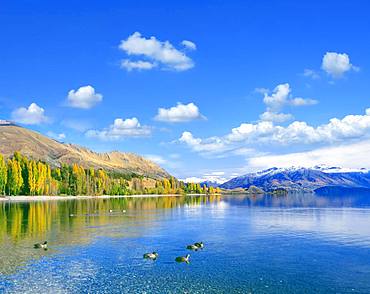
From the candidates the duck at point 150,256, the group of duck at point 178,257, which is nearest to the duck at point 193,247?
the group of duck at point 178,257

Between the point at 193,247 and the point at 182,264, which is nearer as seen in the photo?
the point at 182,264

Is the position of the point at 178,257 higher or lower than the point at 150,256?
lower

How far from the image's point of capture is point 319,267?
173 feet

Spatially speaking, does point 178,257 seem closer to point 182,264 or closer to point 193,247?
point 182,264

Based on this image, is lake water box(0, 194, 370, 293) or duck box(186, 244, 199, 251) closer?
lake water box(0, 194, 370, 293)

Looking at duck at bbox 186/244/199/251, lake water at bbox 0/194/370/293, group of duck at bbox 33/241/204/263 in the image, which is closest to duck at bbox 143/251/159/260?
group of duck at bbox 33/241/204/263

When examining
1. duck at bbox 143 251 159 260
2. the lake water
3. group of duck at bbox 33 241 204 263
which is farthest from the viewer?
duck at bbox 143 251 159 260

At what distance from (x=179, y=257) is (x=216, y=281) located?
11.8m

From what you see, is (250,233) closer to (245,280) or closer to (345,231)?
(345,231)

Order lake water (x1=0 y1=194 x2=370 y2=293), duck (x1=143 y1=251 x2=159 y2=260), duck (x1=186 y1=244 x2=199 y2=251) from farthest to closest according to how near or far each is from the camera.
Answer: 1. duck (x1=186 y1=244 x2=199 y2=251)
2. duck (x1=143 y1=251 x2=159 y2=260)
3. lake water (x1=0 y1=194 x2=370 y2=293)

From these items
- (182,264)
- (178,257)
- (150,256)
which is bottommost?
(182,264)

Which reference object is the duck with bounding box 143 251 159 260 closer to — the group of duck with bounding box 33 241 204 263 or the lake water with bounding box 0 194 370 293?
Result: the group of duck with bounding box 33 241 204 263

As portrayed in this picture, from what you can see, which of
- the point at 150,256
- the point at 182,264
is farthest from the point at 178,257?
the point at 150,256

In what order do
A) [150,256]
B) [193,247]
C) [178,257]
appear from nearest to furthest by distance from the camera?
[178,257], [150,256], [193,247]
